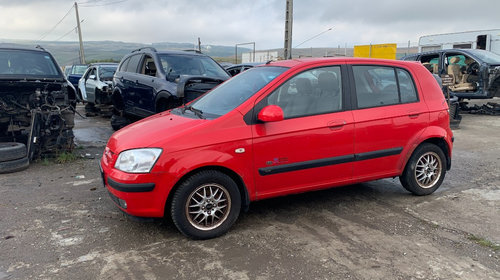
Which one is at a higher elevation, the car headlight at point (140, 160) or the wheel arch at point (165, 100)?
the wheel arch at point (165, 100)

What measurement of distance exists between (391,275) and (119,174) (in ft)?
8.02

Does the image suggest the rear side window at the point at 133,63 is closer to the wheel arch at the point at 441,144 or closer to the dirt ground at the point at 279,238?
the dirt ground at the point at 279,238

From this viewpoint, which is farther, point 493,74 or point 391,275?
point 493,74

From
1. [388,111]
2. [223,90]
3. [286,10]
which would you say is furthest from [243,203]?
[286,10]

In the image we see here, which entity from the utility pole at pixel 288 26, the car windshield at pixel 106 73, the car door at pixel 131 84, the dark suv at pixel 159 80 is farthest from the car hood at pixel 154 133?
the utility pole at pixel 288 26

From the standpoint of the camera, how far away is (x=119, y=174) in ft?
11.3

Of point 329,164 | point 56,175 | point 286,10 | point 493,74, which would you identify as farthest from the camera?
point 286,10

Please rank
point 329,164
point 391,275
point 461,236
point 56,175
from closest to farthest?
point 391,275
point 461,236
point 329,164
point 56,175

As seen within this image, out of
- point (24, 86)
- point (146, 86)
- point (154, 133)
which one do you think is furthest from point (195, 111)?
point (24, 86)

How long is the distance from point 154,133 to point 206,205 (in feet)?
2.73

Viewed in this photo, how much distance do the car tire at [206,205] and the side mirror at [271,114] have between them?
65 cm

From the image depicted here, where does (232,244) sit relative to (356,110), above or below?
below

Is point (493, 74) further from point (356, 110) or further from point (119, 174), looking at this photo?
point (119, 174)

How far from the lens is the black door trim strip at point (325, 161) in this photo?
3.72m
